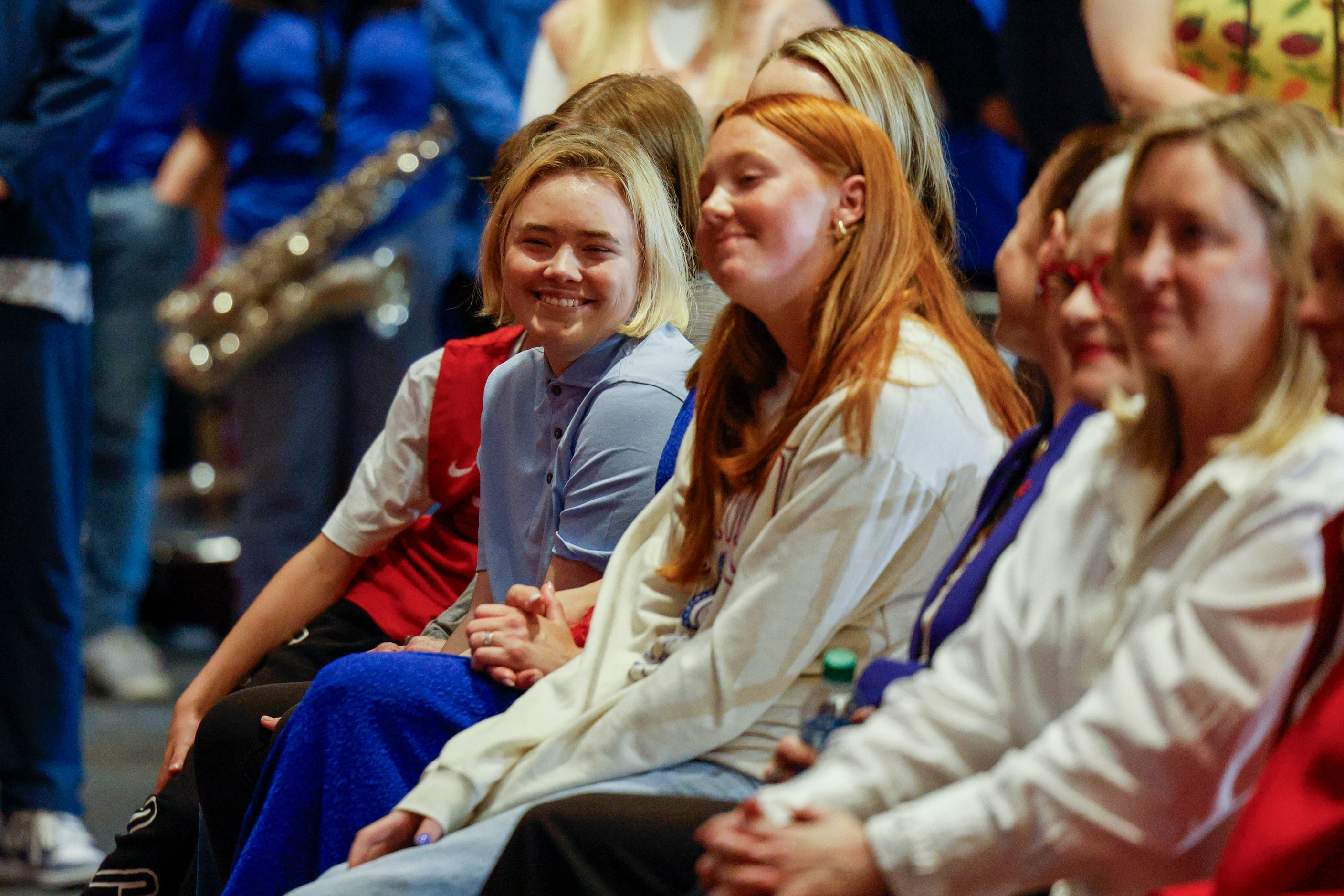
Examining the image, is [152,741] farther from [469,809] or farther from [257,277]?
[469,809]

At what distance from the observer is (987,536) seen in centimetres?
146

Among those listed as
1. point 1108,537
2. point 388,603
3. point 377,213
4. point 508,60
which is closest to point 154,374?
point 377,213

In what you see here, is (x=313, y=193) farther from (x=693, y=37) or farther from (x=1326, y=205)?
(x=1326, y=205)

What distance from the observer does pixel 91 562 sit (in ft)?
14.3

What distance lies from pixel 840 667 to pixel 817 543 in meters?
0.13

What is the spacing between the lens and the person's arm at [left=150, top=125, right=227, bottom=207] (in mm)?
4258

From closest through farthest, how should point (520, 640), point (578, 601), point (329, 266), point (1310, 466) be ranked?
point (1310, 466), point (520, 640), point (578, 601), point (329, 266)

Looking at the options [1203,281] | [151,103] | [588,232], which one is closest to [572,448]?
[588,232]

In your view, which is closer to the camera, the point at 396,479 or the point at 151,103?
the point at 396,479

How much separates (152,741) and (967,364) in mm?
2731

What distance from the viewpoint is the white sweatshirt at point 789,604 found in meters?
1.52

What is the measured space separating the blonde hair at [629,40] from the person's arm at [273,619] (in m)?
1.11

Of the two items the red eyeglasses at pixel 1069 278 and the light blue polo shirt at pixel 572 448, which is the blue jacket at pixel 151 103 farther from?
the red eyeglasses at pixel 1069 278

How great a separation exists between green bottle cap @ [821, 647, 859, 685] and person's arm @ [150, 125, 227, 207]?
10.6 ft
